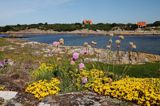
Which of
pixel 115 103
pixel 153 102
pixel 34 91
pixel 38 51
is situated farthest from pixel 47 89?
pixel 38 51

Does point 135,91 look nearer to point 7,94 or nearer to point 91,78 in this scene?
point 91,78

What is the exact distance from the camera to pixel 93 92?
444 inches

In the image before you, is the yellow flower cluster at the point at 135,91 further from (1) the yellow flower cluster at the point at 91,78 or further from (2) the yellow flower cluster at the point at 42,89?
(2) the yellow flower cluster at the point at 42,89

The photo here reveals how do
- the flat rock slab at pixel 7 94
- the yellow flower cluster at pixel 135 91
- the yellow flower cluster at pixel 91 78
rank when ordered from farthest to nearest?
the yellow flower cluster at pixel 91 78
the flat rock slab at pixel 7 94
the yellow flower cluster at pixel 135 91

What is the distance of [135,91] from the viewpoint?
421 inches

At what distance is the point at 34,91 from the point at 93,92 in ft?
5.78

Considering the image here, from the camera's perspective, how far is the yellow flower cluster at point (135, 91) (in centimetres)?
1044

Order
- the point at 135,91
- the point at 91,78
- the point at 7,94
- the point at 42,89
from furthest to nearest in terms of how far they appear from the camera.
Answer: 1. the point at 91,78
2. the point at 42,89
3. the point at 7,94
4. the point at 135,91

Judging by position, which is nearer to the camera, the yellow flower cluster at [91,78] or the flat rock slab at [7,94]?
the flat rock slab at [7,94]

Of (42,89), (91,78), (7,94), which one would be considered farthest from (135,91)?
(7,94)

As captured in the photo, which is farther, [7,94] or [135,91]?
[7,94]

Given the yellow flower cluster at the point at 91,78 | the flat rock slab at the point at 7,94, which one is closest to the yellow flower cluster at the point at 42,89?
the flat rock slab at the point at 7,94

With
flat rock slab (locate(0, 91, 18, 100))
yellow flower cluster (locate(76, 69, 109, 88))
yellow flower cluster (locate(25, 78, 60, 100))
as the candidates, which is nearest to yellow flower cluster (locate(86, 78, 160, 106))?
yellow flower cluster (locate(76, 69, 109, 88))

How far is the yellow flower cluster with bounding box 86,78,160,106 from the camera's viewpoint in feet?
34.3
